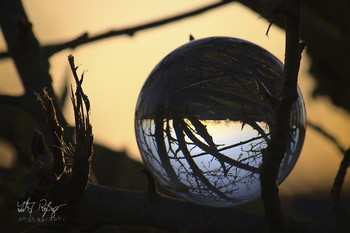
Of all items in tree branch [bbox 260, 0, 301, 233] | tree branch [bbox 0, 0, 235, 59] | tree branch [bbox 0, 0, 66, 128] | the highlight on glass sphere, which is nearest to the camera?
tree branch [bbox 260, 0, 301, 233]

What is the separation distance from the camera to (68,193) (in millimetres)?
2453

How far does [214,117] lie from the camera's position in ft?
7.00

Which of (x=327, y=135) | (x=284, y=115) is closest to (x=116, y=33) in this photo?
(x=327, y=135)

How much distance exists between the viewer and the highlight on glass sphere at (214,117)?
214 centimetres

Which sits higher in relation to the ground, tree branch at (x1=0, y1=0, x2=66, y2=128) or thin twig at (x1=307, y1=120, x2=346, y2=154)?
Result: tree branch at (x1=0, y1=0, x2=66, y2=128)

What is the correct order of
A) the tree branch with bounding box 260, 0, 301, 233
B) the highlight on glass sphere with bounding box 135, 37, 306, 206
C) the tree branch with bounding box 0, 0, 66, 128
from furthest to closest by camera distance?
the tree branch with bounding box 0, 0, 66, 128
the highlight on glass sphere with bounding box 135, 37, 306, 206
the tree branch with bounding box 260, 0, 301, 233

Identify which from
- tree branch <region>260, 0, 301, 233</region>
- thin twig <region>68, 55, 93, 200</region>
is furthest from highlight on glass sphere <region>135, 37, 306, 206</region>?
thin twig <region>68, 55, 93, 200</region>

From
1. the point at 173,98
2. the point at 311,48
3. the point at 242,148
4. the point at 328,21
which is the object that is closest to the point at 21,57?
the point at 173,98

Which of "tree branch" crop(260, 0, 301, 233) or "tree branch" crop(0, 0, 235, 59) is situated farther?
"tree branch" crop(0, 0, 235, 59)

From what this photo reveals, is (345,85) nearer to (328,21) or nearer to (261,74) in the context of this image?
(328,21)

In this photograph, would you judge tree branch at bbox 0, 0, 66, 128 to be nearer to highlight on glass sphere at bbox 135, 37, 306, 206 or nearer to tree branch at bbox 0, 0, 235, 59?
tree branch at bbox 0, 0, 235, 59

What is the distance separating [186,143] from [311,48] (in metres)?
2.93

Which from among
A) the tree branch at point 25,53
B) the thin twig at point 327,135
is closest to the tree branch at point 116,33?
the tree branch at point 25,53

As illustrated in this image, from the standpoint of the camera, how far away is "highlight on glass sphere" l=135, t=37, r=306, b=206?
7.02 ft
